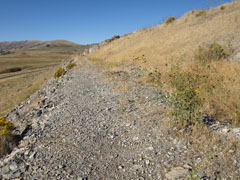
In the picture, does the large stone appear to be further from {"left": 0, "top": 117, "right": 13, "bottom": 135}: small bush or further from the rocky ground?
{"left": 0, "top": 117, "right": 13, "bottom": 135}: small bush

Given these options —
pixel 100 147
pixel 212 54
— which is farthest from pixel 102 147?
pixel 212 54

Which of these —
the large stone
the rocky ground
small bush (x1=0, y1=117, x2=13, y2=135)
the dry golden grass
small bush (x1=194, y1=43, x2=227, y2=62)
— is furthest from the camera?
the dry golden grass

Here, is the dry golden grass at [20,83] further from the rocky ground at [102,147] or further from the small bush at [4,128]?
the rocky ground at [102,147]

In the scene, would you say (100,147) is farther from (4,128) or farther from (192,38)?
(192,38)

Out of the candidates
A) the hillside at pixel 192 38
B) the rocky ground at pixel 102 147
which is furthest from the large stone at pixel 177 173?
the hillside at pixel 192 38

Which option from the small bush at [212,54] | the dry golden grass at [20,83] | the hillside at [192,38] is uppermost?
the hillside at [192,38]

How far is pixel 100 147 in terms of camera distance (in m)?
A: 3.21

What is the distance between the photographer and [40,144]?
11.1ft

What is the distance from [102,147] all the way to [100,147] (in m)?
0.04

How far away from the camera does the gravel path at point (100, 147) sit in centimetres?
260

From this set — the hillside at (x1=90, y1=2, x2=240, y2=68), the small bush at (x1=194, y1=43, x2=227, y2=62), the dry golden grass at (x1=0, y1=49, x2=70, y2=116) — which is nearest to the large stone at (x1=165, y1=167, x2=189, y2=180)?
the small bush at (x1=194, y1=43, x2=227, y2=62)

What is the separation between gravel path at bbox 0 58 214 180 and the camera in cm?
260

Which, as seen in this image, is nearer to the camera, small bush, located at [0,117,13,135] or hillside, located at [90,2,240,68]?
small bush, located at [0,117,13,135]

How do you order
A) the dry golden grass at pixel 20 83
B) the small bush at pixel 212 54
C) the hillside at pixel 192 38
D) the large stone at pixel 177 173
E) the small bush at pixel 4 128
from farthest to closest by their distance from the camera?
1. the dry golden grass at pixel 20 83
2. the hillside at pixel 192 38
3. the small bush at pixel 212 54
4. the small bush at pixel 4 128
5. the large stone at pixel 177 173
